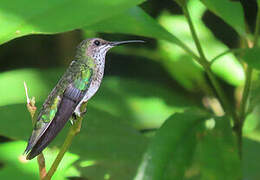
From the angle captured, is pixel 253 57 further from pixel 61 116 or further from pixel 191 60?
pixel 191 60

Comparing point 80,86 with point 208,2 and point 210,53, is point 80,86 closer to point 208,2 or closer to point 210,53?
point 208,2

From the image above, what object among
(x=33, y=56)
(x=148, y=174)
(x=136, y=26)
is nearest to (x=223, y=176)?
(x=148, y=174)

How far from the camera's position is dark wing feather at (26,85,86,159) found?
0.55 metres

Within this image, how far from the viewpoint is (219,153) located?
1.16m

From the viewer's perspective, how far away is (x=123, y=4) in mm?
794

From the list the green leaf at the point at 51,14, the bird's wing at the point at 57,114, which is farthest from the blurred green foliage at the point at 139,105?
the bird's wing at the point at 57,114

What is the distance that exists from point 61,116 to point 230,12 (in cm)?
83

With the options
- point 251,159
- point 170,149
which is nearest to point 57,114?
point 170,149

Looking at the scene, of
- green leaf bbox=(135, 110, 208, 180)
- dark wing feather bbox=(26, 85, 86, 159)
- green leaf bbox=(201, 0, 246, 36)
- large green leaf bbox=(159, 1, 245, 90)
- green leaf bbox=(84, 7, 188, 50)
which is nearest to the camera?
dark wing feather bbox=(26, 85, 86, 159)

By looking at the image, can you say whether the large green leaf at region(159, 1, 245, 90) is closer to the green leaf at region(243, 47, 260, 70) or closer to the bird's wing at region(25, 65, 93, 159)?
the green leaf at region(243, 47, 260, 70)

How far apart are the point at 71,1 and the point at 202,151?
533mm

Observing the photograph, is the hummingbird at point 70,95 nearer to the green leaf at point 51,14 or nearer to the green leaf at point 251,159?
the green leaf at point 51,14

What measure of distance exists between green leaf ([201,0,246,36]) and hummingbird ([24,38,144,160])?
62cm

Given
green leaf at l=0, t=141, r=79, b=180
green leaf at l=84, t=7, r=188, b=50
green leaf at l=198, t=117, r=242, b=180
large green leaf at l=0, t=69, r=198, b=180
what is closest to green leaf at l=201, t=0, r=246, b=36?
green leaf at l=84, t=7, r=188, b=50
